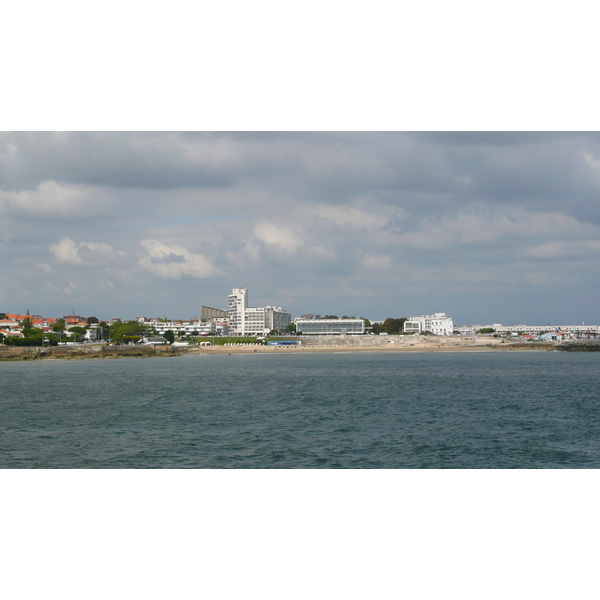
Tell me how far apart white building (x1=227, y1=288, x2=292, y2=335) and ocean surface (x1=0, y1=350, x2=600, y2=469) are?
86.3 metres

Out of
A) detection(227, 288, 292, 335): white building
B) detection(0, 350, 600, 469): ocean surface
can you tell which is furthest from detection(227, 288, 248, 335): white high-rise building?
detection(0, 350, 600, 469): ocean surface

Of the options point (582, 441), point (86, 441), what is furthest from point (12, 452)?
point (582, 441)

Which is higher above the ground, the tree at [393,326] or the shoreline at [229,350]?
the tree at [393,326]

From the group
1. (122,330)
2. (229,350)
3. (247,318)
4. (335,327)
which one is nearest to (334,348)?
(229,350)

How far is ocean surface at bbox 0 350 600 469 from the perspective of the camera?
909 cm

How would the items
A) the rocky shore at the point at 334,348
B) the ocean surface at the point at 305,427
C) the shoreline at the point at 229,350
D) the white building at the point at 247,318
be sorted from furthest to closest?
the white building at the point at 247,318, the rocky shore at the point at 334,348, the shoreline at the point at 229,350, the ocean surface at the point at 305,427

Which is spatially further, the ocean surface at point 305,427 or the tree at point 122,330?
the tree at point 122,330

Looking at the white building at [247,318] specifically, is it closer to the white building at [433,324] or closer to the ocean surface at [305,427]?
the white building at [433,324]

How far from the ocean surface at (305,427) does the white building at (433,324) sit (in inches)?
3463

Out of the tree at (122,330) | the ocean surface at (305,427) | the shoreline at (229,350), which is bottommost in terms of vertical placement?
the shoreline at (229,350)

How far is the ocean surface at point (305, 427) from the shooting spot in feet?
29.8

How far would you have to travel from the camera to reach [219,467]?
851 centimetres

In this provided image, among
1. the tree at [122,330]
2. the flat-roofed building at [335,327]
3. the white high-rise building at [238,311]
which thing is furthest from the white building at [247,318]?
the tree at [122,330]

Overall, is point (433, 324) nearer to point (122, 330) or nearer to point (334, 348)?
point (334, 348)
